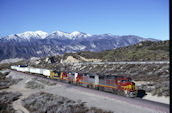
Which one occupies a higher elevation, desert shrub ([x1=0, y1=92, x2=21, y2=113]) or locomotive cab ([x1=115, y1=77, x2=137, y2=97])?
locomotive cab ([x1=115, y1=77, x2=137, y2=97])

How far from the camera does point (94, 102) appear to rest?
24.4m

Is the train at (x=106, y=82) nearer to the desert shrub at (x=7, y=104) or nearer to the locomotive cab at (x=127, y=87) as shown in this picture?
the locomotive cab at (x=127, y=87)

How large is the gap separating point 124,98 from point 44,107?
1001 cm

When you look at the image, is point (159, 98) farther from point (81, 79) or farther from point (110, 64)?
point (110, 64)

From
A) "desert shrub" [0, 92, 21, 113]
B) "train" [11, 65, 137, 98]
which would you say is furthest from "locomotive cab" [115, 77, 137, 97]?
"desert shrub" [0, 92, 21, 113]

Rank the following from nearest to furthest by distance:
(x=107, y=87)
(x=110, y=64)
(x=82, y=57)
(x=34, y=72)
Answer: (x=107, y=87) < (x=110, y=64) < (x=34, y=72) < (x=82, y=57)

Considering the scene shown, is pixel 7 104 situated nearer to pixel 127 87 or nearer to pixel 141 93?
pixel 127 87

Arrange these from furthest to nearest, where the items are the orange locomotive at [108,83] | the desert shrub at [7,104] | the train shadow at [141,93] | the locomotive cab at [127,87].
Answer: the train shadow at [141,93]
the orange locomotive at [108,83]
the locomotive cab at [127,87]
the desert shrub at [7,104]

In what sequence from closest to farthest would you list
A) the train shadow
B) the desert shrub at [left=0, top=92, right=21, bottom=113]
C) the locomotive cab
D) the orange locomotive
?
the desert shrub at [left=0, top=92, right=21, bottom=113], the locomotive cab, the orange locomotive, the train shadow

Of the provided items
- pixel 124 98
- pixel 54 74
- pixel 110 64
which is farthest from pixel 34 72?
pixel 124 98

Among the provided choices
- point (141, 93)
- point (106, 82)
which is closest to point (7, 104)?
point (106, 82)

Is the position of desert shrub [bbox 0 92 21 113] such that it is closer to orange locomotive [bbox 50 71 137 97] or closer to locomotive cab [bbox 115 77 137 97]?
orange locomotive [bbox 50 71 137 97]

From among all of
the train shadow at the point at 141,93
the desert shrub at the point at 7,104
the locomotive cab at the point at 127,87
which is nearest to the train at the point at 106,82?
the locomotive cab at the point at 127,87

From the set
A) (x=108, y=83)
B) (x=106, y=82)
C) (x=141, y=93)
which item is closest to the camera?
(x=108, y=83)
